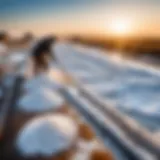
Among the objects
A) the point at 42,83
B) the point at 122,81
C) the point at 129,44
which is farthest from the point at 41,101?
the point at 129,44

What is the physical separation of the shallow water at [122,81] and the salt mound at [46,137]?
0.42 feet

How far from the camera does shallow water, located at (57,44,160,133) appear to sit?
26.1 inches

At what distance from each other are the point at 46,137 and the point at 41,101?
0.13 metres

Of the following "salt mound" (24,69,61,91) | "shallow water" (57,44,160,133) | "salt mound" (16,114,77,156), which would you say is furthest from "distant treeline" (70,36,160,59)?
"salt mound" (16,114,77,156)

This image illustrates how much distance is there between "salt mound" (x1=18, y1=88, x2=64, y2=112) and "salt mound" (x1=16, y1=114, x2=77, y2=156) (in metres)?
0.07

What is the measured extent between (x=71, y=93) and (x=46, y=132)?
0.16 m

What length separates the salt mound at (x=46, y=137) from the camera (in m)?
0.60

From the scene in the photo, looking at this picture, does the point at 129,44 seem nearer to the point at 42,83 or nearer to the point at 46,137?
the point at 42,83

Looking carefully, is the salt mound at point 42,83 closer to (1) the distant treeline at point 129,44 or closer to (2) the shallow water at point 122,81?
(2) the shallow water at point 122,81

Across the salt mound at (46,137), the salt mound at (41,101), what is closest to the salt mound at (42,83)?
the salt mound at (41,101)

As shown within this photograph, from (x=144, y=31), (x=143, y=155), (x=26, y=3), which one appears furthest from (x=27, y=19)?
(x=143, y=155)

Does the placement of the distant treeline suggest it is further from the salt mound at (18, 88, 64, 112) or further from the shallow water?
the salt mound at (18, 88, 64, 112)

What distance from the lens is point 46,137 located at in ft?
1.98

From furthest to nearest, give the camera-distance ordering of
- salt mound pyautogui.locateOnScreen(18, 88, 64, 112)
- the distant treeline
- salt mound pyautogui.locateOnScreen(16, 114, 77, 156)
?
the distant treeline
salt mound pyautogui.locateOnScreen(18, 88, 64, 112)
salt mound pyautogui.locateOnScreen(16, 114, 77, 156)
